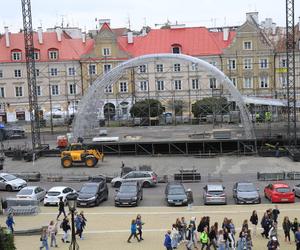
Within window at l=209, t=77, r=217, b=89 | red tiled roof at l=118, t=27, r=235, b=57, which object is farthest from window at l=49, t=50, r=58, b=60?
window at l=209, t=77, r=217, b=89

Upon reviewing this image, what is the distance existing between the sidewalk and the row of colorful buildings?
4391cm

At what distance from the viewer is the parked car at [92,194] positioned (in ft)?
114

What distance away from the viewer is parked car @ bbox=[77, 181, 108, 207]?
34812 mm

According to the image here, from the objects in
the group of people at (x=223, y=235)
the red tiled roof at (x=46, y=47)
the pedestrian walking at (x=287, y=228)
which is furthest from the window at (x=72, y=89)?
the pedestrian walking at (x=287, y=228)

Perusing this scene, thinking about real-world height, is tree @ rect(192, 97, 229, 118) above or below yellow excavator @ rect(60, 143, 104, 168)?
above

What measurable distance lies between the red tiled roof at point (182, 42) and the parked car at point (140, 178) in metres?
42.7

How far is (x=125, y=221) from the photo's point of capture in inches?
1216

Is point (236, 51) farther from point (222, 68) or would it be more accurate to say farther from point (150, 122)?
point (150, 122)

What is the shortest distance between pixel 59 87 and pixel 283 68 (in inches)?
1173

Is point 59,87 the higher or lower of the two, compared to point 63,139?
higher

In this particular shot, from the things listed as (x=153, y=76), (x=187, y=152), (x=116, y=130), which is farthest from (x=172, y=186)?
(x=153, y=76)

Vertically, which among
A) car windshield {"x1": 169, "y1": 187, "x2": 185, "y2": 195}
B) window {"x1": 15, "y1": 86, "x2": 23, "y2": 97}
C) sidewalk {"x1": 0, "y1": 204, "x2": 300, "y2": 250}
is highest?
window {"x1": 15, "y1": 86, "x2": 23, "y2": 97}

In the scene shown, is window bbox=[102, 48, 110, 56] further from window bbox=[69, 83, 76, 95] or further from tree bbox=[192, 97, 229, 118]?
tree bbox=[192, 97, 229, 118]

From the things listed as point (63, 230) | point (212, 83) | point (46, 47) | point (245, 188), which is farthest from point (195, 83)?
point (63, 230)
